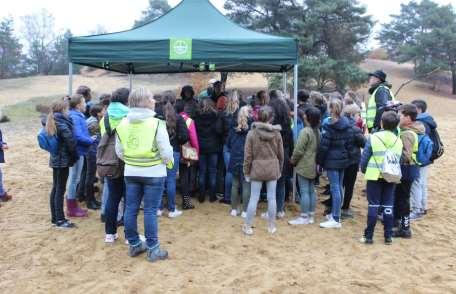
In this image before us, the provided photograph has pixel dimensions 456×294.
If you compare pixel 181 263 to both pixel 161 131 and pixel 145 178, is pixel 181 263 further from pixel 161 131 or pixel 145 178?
pixel 161 131

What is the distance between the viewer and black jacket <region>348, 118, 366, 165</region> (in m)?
5.33

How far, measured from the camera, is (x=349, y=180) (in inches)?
224

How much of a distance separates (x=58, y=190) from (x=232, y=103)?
233 cm

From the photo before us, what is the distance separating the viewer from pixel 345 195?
580 cm

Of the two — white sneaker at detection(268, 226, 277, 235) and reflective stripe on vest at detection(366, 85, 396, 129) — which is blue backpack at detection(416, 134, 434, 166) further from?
white sneaker at detection(268, 226, 277, 235)

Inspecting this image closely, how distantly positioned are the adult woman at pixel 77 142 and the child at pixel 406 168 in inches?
139

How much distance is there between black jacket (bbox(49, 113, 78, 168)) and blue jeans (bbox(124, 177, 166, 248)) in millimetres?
1178

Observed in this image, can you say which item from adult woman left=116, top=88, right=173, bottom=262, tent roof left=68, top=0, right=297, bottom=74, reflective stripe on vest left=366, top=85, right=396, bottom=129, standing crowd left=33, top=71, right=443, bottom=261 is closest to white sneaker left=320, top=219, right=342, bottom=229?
standing crowd left=33, top=71, right=443, bottom=261

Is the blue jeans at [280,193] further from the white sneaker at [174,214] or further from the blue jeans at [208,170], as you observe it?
the white sneaker at [174,214]

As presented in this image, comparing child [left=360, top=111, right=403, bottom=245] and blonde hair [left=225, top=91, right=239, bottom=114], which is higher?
blonde hair [left=225, top=91, right=239, bottom=114]

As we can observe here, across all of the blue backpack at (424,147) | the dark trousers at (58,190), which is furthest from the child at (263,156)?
the dark trousers at (58,190)

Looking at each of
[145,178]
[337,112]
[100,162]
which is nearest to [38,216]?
[100,162]

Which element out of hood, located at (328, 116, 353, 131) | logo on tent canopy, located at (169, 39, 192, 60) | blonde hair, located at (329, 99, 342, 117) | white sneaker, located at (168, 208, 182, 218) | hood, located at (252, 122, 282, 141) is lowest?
white sneaker, located at (168, 208, 182, 218)

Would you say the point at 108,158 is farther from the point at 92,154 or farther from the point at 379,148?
the point at 379,148
